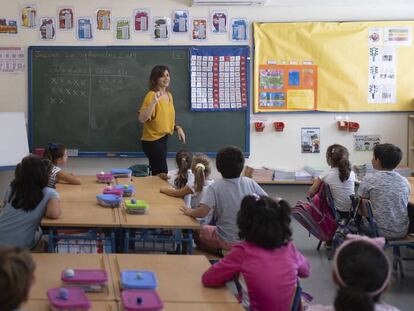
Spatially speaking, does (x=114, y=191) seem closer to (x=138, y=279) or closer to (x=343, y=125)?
(x=138, y=279)

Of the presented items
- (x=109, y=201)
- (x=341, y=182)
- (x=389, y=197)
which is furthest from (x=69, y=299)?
(x=341, y=182)

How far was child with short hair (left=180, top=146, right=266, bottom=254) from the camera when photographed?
3699 mm

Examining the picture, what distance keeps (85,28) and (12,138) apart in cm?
146

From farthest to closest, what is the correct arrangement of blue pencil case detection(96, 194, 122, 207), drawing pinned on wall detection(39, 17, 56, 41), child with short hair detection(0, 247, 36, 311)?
drawing pinned on wall detection(39, 17, 56, 41) → blue pencil case detection(96, 194, 122, 207) → child with short hair detection(0, 247, 36, 311)

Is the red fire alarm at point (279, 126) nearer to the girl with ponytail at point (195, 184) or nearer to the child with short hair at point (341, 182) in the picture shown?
the child with short hair at point (341, 182)

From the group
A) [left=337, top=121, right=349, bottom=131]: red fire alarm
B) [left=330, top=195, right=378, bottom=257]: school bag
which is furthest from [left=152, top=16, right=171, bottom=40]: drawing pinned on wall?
[left=330, top=195, right=378, bottom=257]: school bag

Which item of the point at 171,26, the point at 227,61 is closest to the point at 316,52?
the point at 227,61

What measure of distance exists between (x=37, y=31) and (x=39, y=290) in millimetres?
4889

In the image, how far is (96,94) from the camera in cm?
672

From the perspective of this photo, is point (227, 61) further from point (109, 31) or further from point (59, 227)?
point (59, 227)

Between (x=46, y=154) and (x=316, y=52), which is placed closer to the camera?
(x=46, y=154)

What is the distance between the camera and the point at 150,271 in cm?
257

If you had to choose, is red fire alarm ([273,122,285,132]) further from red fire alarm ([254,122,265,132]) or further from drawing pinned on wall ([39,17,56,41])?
drawing pinned on wall ([39,17,56,41])

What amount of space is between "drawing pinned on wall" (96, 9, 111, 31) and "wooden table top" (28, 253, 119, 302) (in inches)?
171
